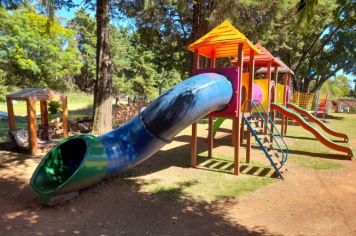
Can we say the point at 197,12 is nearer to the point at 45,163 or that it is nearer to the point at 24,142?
the point at 24,142

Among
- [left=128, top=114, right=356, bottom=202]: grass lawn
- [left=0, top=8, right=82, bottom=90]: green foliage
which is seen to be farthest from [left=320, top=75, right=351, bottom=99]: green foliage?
[left=128, top=114, right=356, bottom=202]: grass lawn

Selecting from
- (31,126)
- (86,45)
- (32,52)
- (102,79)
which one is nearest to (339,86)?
(86,45)

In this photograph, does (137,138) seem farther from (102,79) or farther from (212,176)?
(102,79)

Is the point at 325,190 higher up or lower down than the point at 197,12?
lower down

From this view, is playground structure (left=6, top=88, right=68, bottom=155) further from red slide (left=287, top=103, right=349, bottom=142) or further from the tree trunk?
red slide (left=287, top=103, right=349, bottom=142)

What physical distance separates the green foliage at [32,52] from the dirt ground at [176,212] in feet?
75.6

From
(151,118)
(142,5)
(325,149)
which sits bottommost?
(325,149)

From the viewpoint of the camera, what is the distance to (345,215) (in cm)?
520

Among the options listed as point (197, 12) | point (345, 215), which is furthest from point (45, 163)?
point (197, 12)

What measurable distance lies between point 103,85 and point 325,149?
8.58 metres

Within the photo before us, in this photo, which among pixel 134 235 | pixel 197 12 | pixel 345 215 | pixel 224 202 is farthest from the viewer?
pixel 197 12

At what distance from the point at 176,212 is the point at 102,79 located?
7.37 metres

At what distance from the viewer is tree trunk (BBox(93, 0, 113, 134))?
11188 mm

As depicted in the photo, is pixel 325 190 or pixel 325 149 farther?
pixel 325 149
